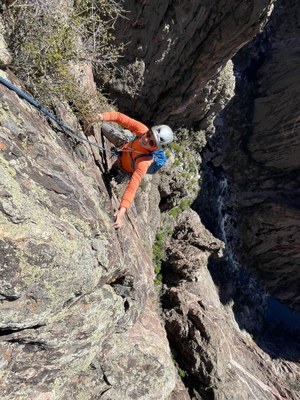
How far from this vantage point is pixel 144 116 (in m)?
12.4

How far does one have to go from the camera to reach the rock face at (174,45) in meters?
9.63

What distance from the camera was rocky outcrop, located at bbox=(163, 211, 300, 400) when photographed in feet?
36.2

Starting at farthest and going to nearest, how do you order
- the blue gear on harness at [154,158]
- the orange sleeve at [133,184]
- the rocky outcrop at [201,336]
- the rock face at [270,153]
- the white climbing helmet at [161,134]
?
the rock face at [270,153] < the rocky outcrop at [201,336] < the blue gear on harness at [154,158] < the white climbing helmet at [161,134] < the orange sleeve at [133,184]

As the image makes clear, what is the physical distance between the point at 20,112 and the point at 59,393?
4.96 meters

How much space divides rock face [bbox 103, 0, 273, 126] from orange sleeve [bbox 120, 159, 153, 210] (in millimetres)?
3976

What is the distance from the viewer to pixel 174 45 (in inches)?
416

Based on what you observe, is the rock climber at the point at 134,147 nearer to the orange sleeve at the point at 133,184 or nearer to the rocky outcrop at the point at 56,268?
the orange sleeve at the point at 133,184

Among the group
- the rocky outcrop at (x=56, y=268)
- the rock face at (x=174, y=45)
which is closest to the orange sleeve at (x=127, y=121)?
the rocky outcrop at (x=56, y=268)

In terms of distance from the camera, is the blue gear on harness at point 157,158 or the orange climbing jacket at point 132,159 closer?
the orange climbing jacket at point 132,159

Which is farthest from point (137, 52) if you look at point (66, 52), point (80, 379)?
point (80, 379)

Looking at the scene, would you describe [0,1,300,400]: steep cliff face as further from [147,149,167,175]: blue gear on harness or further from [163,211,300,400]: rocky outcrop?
[147,149,167,175]: blue gear on harness

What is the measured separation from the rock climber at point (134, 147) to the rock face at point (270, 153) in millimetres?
13663

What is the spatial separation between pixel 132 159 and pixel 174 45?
5.15 meters

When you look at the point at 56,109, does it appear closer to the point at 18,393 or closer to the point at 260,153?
the point at 18,393
